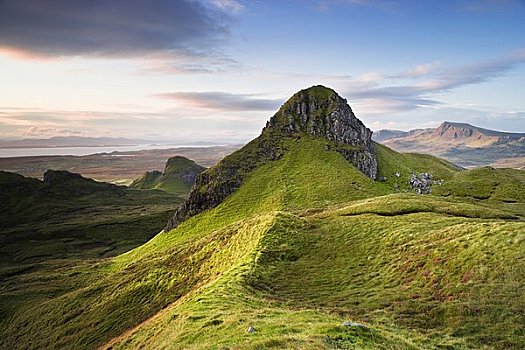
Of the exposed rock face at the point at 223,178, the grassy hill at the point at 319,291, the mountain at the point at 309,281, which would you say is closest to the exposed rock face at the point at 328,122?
the exposed rock face at the point at 223,178

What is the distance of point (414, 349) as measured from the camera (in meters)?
24.0

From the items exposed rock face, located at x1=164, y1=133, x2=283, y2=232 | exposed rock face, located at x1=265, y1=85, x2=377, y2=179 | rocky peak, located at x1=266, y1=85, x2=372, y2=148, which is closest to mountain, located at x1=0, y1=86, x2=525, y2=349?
exposed rock face, located at x1=164, y1=133, x2=283, y2=232

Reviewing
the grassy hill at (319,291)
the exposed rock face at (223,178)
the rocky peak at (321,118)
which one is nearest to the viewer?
the grassy hill at (319,291)

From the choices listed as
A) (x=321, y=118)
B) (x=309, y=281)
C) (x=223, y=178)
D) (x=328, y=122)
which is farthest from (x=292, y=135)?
(x=309, y=281)

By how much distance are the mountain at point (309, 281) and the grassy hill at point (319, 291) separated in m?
0.18

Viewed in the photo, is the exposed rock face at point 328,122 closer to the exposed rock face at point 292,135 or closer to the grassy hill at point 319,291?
the exposed rock face at point 292,135

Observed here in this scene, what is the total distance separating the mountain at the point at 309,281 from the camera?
2859 cm

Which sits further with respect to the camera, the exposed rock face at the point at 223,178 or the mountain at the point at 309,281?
the exposed rock face at the point at 223,178

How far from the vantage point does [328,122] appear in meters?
148

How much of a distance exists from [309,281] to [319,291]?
10.6 ft

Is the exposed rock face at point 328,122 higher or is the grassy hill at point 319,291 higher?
the exposed rock face at point 328,122

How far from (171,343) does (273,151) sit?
374ft

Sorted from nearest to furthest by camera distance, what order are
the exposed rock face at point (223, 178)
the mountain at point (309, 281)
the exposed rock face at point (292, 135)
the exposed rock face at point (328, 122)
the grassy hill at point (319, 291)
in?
the grassy hill at point (319, 291) → the mountain at point (309, 281) → the exposed rock face at point (223, 178) → the exposed rock face at point (292, 135) → the exposed rock face at point (328, 122)

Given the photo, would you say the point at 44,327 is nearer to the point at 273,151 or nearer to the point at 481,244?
the point at 481,244
